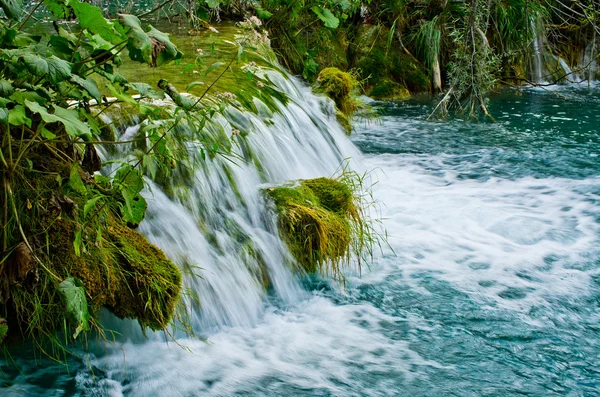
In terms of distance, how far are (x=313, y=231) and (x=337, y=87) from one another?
3.96m

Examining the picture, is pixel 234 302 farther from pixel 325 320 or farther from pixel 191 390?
pixel 191 390

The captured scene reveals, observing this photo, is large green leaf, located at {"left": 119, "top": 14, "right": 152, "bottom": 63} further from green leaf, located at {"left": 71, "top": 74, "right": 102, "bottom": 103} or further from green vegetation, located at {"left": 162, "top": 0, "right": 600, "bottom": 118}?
green vegetation, located at {"left": 162, "top": 0, "right": 600, "bottom": 118}

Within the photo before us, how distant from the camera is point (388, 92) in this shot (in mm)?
9711

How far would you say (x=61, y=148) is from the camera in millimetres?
3012

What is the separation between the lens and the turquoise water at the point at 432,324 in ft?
9.96

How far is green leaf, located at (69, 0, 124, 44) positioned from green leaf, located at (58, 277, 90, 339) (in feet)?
3.03

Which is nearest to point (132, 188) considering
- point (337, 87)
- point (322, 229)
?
point (322, 229)

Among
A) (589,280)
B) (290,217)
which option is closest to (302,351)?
(290,217)

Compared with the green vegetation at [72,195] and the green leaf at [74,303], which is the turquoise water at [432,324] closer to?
the green vegetation at [72,195]

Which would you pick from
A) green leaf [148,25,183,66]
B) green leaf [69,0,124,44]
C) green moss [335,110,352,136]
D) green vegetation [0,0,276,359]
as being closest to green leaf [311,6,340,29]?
green vegetation [0,0,276,359]

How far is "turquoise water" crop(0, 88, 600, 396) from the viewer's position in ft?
9.96

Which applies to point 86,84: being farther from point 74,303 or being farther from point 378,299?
point 378,299

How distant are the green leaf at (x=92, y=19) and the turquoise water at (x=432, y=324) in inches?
Result: 59.1

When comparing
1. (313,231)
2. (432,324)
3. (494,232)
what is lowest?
(432,324)
